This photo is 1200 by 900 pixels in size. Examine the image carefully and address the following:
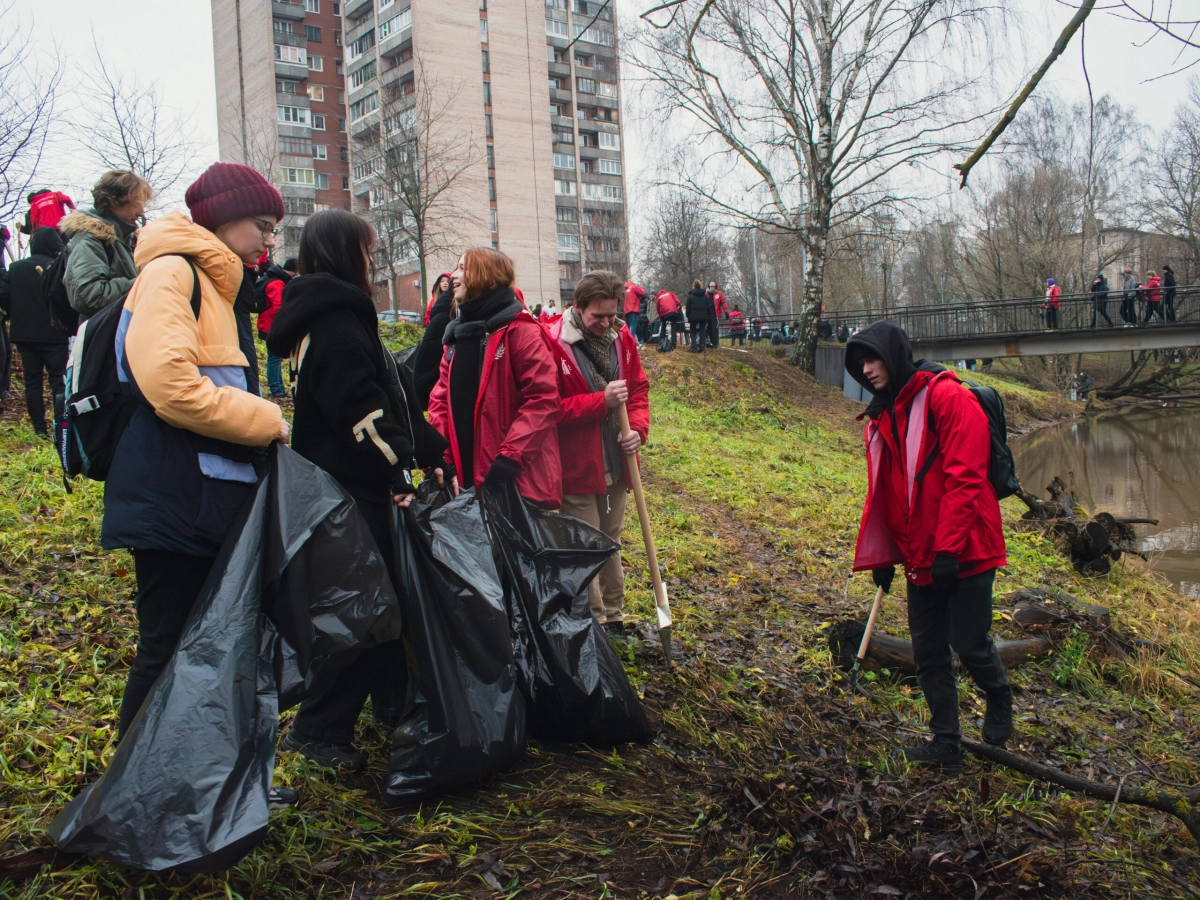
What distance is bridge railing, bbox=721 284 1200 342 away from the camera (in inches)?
945

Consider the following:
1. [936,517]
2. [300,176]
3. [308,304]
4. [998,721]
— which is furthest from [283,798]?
[300,176]

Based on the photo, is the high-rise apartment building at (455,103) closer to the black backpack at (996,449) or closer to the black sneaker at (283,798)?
the black backpack at (996,449)

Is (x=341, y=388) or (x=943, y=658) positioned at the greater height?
(x=341, y=388)

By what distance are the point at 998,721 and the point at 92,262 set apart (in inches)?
194

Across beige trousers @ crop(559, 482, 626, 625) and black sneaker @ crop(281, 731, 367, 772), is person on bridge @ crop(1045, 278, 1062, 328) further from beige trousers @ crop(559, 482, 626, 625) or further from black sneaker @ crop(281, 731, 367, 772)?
black sneaker @ crop(281, 731, 367, 772)

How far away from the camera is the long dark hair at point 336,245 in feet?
9.04

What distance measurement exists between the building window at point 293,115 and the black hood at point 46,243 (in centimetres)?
5072

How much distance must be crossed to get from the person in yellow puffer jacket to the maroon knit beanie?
0.07m

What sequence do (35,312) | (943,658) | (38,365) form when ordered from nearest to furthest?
(943,658) < (35,312) < (38,365)

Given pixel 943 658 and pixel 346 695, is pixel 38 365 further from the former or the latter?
pixel 943 658

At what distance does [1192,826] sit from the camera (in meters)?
2.52

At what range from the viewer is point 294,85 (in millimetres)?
52438

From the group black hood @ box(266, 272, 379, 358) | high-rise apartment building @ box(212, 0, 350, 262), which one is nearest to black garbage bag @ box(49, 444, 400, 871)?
black hood @ box(266, 272, 379, 358)

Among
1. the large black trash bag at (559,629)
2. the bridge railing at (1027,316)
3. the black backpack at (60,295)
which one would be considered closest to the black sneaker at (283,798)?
the large black trash bag at (559,629)
